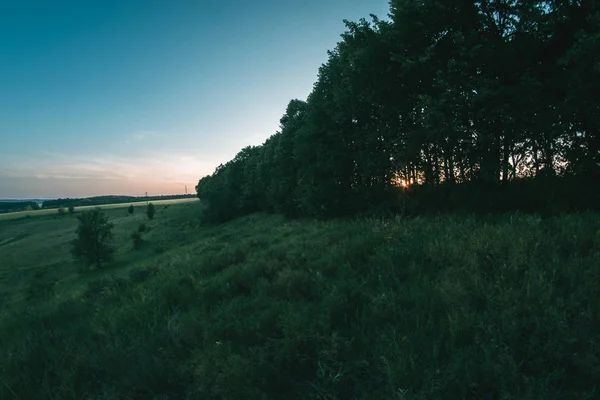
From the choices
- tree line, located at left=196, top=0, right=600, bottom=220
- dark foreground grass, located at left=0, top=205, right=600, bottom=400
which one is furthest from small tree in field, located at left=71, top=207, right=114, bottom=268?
dark foreground grass, located at left=0, top=205, right=600, bottom=400

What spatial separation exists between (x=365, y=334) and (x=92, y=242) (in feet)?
149

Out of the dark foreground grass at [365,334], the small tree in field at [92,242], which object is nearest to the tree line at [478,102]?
the dark foreground grass at [365,334]

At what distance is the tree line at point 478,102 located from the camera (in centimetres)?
1193

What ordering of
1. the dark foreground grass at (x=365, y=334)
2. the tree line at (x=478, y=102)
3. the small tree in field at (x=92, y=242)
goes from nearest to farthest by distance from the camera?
the dark foreground grass at (x=365, y=334) → the tree line at (x=478, y=102) → the small tree in field at (x=92, y=242)

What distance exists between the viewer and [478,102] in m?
13.0

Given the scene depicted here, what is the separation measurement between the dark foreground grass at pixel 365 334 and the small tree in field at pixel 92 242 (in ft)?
125

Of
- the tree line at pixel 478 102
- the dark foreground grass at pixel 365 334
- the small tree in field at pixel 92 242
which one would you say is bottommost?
the small tree in field at pixel 92 242

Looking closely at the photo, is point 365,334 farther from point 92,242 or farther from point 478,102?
point 92,242

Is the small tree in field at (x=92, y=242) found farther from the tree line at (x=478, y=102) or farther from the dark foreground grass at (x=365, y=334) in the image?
the dark foreground grass at (x=365, y=334)

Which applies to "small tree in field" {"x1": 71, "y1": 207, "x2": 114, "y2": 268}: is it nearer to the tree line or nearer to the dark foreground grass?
the tree line

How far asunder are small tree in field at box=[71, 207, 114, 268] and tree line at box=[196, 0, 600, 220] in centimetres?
3739

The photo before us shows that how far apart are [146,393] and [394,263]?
4612mm

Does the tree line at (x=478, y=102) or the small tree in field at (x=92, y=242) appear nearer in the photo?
the tree line at (x=478, y=102)

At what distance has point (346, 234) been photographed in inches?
370
